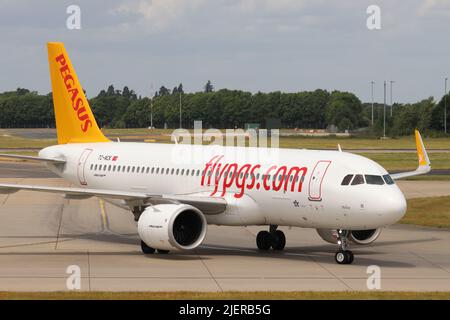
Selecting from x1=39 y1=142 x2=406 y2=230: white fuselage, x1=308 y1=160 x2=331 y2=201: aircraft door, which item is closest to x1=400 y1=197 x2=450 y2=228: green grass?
x1=39 y1=142 x2=406 y2=230: white fuselage

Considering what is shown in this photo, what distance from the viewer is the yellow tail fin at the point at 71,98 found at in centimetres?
4541

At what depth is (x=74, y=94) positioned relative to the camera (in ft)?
149

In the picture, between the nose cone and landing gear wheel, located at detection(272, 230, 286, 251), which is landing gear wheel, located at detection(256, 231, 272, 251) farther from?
the nose cone

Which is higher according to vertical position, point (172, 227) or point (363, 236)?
point (172, 227)

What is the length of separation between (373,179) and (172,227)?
7245 millimetres

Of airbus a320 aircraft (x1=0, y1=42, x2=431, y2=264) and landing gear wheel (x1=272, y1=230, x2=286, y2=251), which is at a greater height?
airbus a320 aircraft (x1=0, y1=42, x2=431, y2=264)

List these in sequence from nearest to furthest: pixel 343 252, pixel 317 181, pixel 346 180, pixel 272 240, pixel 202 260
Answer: pixel 346 180 → pixel 317 181 → pixel 343 252 → pixel 202 260 → pixel 272 240

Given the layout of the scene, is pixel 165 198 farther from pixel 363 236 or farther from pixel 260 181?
pixel 363 236

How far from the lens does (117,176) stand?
4219 cm

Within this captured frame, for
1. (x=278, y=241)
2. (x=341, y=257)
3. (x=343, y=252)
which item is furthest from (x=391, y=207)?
(x=278, y=241)

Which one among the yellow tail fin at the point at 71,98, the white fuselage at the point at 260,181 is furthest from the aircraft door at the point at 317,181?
the yellow tail fin at the point at 71,98

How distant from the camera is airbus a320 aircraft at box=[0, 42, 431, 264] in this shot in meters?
33.7

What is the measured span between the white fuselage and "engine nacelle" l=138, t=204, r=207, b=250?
145cm

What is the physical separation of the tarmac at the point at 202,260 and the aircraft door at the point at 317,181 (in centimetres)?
244
